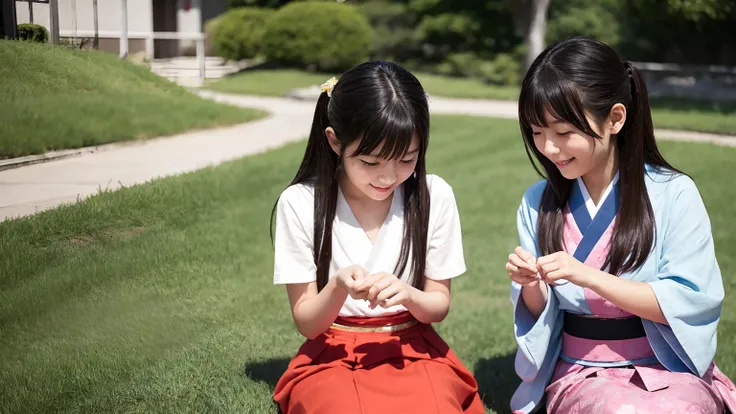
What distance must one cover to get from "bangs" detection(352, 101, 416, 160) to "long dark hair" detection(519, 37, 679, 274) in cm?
38

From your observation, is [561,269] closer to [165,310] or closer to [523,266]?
[523,266]

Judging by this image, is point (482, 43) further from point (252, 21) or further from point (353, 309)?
point (353, 309)

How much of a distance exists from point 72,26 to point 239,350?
130cm

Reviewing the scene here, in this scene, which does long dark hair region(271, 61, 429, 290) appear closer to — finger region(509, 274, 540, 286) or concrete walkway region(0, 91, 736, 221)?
finger region(509, 274, 540, 286)

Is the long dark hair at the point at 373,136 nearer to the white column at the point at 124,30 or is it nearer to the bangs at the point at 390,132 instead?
the bangs at the point at 390,132

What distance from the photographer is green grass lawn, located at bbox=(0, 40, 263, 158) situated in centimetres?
218

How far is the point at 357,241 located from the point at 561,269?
2.09ft

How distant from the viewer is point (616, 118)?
2375 mm

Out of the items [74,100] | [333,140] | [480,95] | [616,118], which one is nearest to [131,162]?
[74,100]

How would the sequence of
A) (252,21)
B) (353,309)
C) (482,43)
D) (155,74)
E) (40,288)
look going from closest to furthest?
(40,288) < (353,309) < (155,74) < (252,21) < (482,43)

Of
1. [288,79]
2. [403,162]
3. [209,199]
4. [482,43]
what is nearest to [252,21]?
[288,79]

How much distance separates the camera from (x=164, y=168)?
104 inches

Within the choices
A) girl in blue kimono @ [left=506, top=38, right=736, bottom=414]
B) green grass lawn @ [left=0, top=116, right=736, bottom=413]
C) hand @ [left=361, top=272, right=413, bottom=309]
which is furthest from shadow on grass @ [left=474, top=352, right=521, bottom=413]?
hand @ [left=361, top=272, right=413, bottom=309]

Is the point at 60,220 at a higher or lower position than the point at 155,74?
lower
